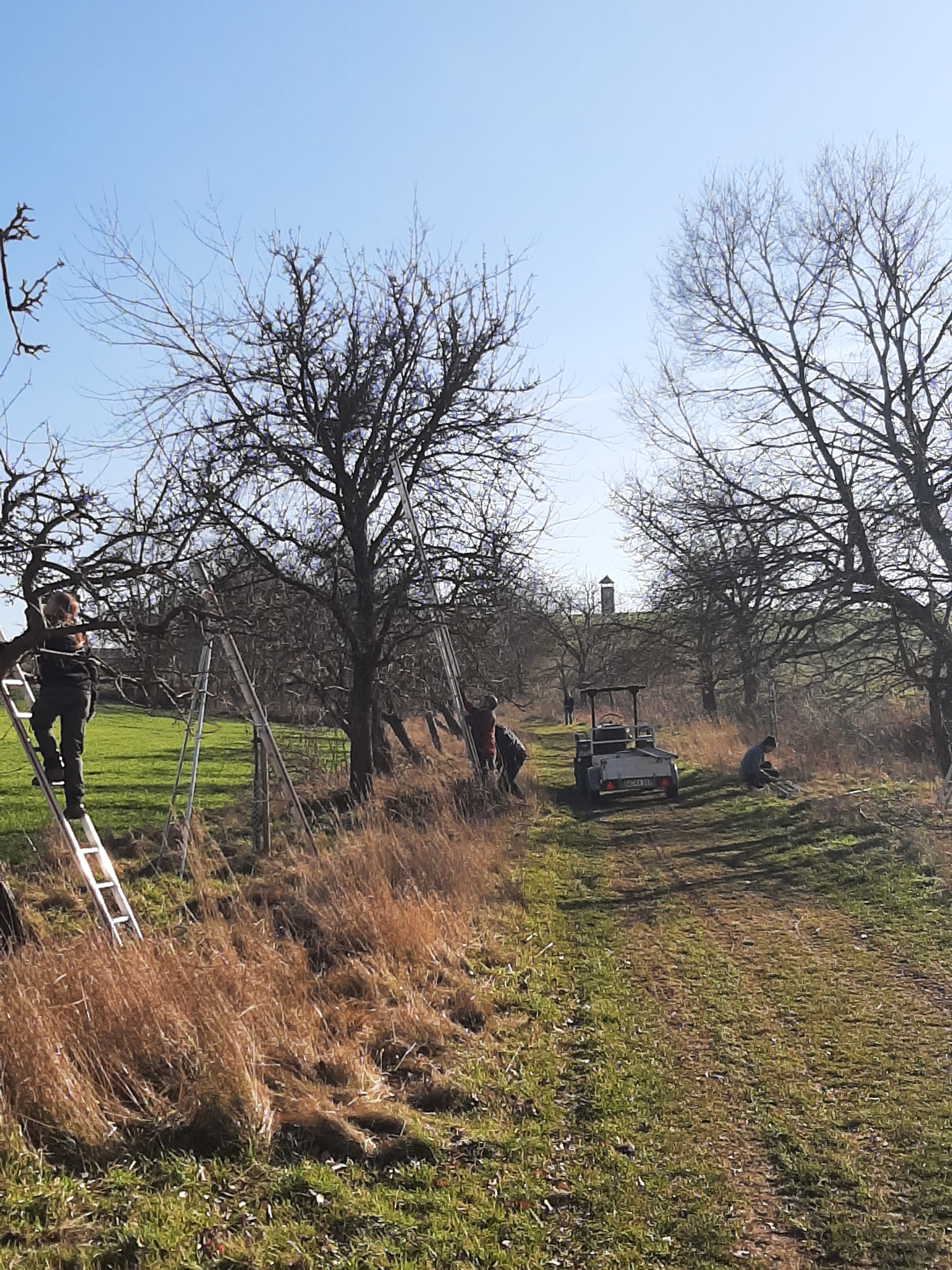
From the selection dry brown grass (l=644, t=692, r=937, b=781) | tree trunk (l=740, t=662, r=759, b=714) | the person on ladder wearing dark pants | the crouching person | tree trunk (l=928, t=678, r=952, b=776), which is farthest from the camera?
dry brown grass (l=644, t=692, r=937, b=781)

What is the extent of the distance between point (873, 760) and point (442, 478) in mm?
13343

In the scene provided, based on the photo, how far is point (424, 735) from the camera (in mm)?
33906

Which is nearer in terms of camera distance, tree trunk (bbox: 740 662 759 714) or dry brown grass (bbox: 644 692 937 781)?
tree trunk (bbox: 740 662 759 714)

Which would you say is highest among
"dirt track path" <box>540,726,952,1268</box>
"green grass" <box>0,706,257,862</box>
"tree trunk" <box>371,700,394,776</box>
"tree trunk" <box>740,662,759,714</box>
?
"tree trunk" <box>740,662,759,714</box>

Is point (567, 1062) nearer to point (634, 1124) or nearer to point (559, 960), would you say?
point (634, 1124)

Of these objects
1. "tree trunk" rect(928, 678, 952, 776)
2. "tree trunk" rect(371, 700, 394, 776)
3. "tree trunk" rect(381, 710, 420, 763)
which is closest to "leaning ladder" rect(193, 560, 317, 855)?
"tree trunk" rect(371, 700, 394, 776)

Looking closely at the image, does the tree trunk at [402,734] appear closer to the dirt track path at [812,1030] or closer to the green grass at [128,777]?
the green grass at [128,777]

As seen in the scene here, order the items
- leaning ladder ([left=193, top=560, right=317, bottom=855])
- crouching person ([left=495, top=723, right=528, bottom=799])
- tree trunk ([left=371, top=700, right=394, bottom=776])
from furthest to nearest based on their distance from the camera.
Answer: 1. tree trunk ([left=371, top=700, right=394, bottom=776])
2. crouching person ([left=495, top=723, right=528, bottom=799])
3. leaning ladder ([left=193, top=560, right=317, bottom=855])

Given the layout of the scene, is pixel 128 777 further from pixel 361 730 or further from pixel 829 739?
pixel 829 739

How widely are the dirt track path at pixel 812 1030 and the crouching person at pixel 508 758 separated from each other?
4.98 meters

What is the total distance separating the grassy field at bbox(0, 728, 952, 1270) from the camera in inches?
147

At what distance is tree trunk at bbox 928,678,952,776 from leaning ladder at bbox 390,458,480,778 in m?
8.77

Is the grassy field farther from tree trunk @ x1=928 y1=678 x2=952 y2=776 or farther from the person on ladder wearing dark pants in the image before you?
tree trunk @ x1=928 y1=678 x2=952 y2=776

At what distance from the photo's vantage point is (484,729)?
16672 mm
